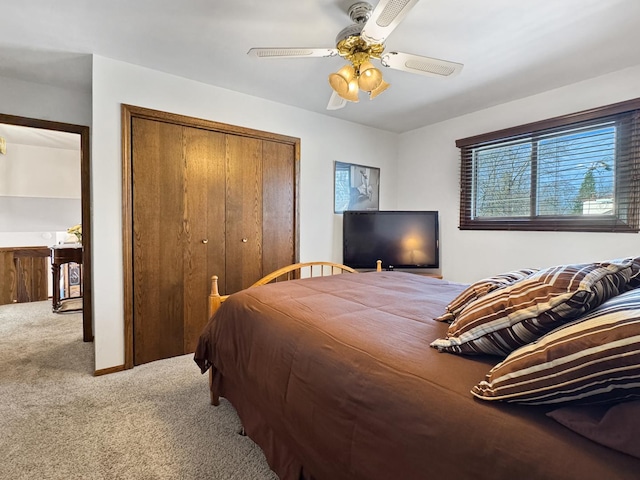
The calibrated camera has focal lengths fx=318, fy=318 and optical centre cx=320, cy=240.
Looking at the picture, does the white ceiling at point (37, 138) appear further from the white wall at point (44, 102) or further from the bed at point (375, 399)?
the bed at point (375, 399)

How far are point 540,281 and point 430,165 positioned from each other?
3.19m

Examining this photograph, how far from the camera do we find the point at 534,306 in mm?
808

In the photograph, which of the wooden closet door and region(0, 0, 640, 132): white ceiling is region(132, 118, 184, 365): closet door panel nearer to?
the wooden closet door

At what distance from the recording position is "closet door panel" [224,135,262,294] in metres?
2.95

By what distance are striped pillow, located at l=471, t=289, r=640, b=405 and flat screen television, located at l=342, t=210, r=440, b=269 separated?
2811 millimetres

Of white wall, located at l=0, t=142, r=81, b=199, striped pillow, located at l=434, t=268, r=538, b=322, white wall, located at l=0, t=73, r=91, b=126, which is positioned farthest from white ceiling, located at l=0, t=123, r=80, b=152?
striped pillow, located at l=434, t=268, r=538, b=322

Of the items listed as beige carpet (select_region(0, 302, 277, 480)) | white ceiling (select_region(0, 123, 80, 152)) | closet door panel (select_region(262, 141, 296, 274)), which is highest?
white ceiling (select_region(0, 123, 80, 152))

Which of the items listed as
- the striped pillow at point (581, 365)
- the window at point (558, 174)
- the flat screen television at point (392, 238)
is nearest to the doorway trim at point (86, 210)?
the flat screen television at point (392, 238)

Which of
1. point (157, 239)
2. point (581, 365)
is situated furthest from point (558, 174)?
point (157, 239)

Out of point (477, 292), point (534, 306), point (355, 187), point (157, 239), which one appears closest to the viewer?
point (534, 306)

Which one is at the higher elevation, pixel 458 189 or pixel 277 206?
pixel 458 189

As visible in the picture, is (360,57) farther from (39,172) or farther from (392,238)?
(39,172)

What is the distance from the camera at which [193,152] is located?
2.73 metres

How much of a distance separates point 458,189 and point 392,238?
2.97ft
